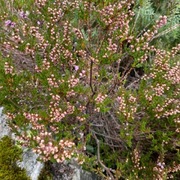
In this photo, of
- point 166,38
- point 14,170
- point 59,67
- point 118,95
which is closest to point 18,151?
point 14,170

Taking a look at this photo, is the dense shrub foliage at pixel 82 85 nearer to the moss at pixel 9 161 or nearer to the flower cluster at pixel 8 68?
the flower cluster at pixel 8 68

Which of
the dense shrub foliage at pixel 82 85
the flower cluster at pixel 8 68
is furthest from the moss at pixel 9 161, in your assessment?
the flower cluster at pixel 8 68

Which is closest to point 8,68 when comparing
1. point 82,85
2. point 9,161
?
point 82,85

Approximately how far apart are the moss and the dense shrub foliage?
290 millimetres

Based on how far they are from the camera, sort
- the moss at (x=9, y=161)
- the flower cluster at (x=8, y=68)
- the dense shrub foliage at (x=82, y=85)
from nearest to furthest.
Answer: the flower cluster at (x=8, y=68), the dense shrub foliage at (x=82, y=85), the moss at (x=9, y=161)

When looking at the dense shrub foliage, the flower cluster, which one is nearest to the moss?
the dense shrub foliage

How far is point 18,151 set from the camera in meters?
2.42

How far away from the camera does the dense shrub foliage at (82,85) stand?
75.2 inches

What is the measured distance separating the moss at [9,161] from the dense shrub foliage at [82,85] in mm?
290

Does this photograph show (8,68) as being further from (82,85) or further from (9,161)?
(9,161)

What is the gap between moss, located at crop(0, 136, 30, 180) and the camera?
2326 millimetres

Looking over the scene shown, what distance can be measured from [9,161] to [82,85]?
2.74 ft

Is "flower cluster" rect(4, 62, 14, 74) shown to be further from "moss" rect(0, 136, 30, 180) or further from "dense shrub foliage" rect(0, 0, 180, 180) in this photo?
"moss" rect(0, 136, 30, 180)

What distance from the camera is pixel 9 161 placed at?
240cm
